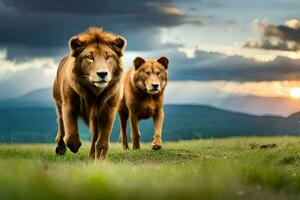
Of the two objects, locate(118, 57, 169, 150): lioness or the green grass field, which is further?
locate(118, 57, 169, 150): lioness

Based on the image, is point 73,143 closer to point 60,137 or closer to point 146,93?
point 60,137

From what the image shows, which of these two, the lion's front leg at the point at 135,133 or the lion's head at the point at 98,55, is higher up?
the lion's head at the point at 98,55

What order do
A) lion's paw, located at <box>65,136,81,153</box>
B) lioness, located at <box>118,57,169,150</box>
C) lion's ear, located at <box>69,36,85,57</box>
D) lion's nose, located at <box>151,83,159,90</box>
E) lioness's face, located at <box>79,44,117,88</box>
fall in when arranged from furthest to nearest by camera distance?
1. lioness, located at <box>118,57,169,150</box>
2. lion's nose, located at <box>151,83,159,90</box>
3. lion's paw, located at <box>65,136,81,153</box>
4. lion's ear, located at <box>69,36,85,57</box>
5. lioness's face, located at <box>79,44,117,88</box>

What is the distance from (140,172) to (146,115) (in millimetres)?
7718

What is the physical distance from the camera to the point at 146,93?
51.5 ft

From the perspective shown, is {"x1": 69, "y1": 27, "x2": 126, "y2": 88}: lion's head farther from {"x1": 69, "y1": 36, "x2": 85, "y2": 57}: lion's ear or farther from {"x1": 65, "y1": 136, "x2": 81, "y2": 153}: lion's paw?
{"x1": 65, "y1": 136, "x2": 81, "y2": 153}: lion's paw

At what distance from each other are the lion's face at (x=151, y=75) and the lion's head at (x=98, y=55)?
419 cm

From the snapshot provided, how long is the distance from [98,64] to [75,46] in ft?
2.01

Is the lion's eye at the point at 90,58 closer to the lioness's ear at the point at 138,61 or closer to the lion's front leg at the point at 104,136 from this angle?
the lion's front leg at the point at 104,136

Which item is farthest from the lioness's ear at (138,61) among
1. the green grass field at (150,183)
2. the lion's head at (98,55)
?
the green grass field at (150,183)

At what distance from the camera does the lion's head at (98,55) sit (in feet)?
33.8

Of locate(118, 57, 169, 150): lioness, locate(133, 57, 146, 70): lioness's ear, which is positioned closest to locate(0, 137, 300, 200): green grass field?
locate(118, 57, 169, 150): lioness

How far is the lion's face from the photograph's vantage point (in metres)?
Answer: 15.1

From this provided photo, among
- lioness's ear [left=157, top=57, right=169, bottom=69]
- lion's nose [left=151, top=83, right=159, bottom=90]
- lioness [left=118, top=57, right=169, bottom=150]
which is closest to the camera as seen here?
lion's nose [left=151, top=83, right=159, bottom=90]
